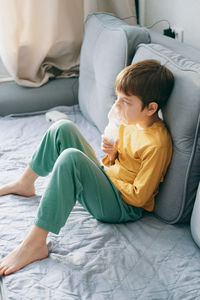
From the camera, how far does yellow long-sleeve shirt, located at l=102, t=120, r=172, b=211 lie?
1.27m

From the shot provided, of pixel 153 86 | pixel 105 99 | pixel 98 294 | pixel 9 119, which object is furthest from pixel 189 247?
pixel 9 119

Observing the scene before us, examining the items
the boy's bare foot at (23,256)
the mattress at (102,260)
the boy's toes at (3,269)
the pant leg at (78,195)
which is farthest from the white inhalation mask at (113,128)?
the boy's toes at (3,269)

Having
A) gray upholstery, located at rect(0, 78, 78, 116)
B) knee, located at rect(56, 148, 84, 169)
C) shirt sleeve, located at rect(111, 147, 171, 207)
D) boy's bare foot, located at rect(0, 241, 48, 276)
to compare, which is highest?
knee, located at rect(56, 148, 84, 169)

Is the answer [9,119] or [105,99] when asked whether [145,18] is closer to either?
[105,99]

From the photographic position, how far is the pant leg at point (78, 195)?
47.7 inches

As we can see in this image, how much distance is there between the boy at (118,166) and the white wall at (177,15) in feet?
2.05

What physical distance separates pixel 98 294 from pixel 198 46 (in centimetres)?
125

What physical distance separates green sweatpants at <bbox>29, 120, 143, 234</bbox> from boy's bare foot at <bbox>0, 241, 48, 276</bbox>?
71 mm

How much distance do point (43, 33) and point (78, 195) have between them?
1353 mm

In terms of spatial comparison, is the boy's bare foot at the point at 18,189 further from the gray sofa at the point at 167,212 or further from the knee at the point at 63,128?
the gray sofa at the point at 167,212

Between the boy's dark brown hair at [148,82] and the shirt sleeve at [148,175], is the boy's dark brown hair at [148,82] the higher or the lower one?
the higher one

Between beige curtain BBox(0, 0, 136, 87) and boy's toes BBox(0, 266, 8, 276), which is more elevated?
beige curtain BBox(0, 0, 136, 87)

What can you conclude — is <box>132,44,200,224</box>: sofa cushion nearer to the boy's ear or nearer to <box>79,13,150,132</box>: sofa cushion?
the boy's ear

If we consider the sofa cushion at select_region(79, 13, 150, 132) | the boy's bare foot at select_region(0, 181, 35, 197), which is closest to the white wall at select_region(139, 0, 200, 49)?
the sofa cushion at select_region(79, 13, 150, 132)
